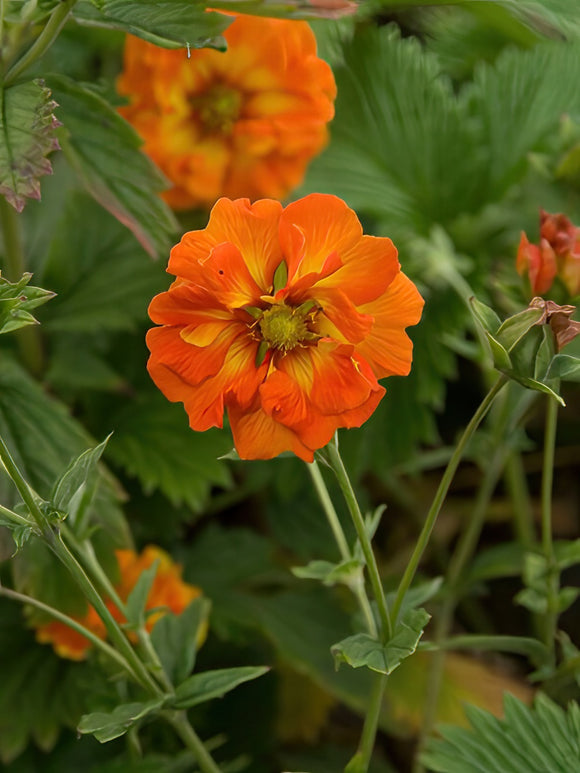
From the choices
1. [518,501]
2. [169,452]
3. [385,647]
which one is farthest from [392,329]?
[518,501]

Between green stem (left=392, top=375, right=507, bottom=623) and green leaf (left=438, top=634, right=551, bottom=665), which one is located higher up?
green stem (left=392, top=375, right=507, bottom=623)

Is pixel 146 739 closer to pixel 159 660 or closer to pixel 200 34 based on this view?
pixel 159 660

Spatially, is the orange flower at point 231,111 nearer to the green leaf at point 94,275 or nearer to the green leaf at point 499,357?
the green leaf at point 94,275

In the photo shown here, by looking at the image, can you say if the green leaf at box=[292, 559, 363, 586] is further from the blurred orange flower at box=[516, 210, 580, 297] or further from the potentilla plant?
the blurred orange flower at box=[516, 210, 580, 297]

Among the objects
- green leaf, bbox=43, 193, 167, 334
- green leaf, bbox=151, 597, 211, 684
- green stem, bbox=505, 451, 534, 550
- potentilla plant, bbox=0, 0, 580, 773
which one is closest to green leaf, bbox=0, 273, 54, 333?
potentilla plant, bbox=0, 0, 580, 773

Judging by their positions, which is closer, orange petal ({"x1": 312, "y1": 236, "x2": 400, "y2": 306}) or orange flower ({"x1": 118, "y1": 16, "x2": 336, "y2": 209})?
orange petal ({"x1": 312, "y1": 236, "x2": 400, "y2": 306})

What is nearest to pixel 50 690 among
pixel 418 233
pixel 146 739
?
pixel 146 739

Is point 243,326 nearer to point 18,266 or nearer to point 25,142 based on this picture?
point 25,142
